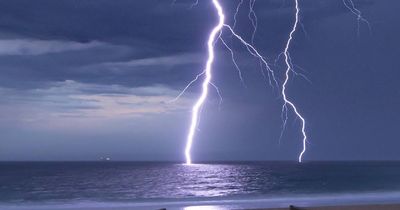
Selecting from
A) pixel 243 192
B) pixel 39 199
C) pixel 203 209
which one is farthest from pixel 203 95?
pixel 243 192

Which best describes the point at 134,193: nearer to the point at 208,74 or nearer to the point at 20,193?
Answer: the point at 20,193

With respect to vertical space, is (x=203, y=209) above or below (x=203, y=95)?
below

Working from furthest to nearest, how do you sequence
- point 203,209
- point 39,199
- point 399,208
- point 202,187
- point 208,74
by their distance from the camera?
1. point 202,187
2. point 39,199
3. point 203,209
4. point 208,74
5. point 399,208

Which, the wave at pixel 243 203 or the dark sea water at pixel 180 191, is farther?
the dark sea water at pixel 180 191

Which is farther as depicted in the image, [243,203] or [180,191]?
[180,191]

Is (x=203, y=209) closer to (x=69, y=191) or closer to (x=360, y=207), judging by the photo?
(x=360, y=207)

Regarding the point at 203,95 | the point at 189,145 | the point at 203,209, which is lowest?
the point at 203,209

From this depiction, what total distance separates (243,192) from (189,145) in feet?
61.2

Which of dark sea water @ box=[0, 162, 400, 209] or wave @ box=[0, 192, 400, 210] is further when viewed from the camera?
dark sea water @ box=[0, 162, 400, 209]


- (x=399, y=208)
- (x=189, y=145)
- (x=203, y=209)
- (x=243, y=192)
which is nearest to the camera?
(x=399, y=208)

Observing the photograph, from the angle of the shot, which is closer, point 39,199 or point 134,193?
point 39,199

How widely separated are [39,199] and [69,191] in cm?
457

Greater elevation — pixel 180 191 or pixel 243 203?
pixel 180 191

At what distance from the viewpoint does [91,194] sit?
28.0 meters
